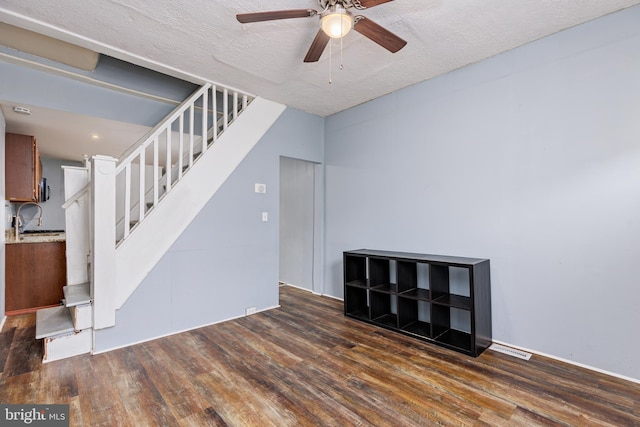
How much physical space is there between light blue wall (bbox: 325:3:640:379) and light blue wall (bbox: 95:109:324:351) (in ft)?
5.17

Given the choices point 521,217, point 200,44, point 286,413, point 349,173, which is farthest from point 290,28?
point 286,413

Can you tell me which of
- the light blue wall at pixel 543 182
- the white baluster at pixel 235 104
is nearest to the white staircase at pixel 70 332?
the white baluster at pixel 235 104

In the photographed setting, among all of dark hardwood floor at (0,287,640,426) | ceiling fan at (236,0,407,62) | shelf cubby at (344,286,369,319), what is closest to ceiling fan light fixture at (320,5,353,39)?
ceiling fan at (236,0,407,62)

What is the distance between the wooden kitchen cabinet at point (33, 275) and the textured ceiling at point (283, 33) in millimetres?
2792

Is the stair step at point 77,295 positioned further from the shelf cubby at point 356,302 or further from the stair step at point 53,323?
the shelf cubby at point 356,302

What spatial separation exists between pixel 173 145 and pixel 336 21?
352 cm

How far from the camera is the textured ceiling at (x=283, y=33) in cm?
216

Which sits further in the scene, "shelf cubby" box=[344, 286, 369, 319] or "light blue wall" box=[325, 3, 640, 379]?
"shelf cubby" box=[344, 286, 369, 319]

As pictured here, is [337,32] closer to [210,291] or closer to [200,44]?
[200,44]

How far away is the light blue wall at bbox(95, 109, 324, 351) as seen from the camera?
2955 millimetres

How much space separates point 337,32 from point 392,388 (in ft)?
8.05

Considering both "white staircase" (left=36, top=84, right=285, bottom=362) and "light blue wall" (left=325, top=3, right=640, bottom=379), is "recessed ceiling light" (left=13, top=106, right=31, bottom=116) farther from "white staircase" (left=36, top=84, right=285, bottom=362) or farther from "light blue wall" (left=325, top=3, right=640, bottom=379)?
"light blue wall" (left=325, top=3, right=640, bottom=379)

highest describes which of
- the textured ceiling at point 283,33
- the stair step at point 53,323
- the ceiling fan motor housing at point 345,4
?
the textured ceiling at point 283,33

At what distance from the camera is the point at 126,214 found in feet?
9.32
